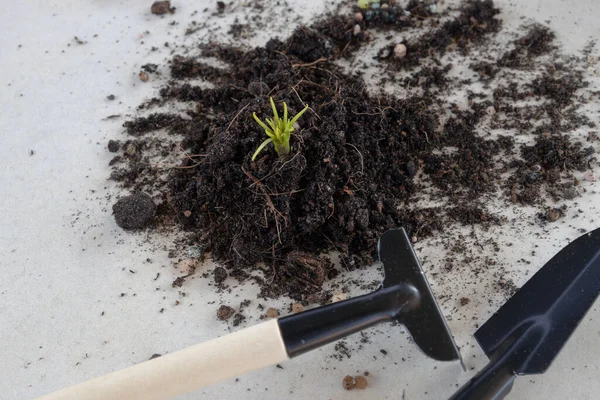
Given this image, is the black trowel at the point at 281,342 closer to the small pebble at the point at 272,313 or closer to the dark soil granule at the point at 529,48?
the small pebble at the point at 272,313

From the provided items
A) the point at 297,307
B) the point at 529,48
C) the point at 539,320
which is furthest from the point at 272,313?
the point at 529,48

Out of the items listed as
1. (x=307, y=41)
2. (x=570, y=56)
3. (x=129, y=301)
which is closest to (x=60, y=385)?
(x=129, y=301)

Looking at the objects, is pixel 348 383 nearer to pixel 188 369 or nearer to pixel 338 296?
pixel 338 296

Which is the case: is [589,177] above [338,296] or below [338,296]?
above

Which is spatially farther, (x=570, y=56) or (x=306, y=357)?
(x=570, y=56)

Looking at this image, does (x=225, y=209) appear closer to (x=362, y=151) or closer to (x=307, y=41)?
(x=362, y=151)
